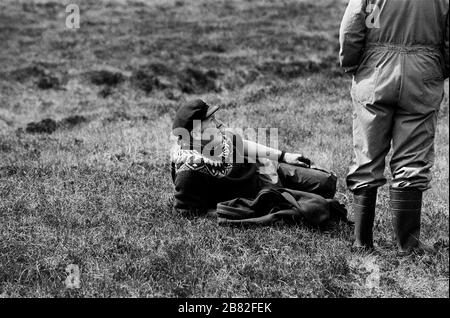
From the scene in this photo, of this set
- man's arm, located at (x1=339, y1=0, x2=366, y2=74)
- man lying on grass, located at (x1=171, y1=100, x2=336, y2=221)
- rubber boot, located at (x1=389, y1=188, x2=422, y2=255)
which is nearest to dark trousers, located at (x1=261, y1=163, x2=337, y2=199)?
man lying on grass, located at (x1=171, y1=100, x2=336, y2=221)

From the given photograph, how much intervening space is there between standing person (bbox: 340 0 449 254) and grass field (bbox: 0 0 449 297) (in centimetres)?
62

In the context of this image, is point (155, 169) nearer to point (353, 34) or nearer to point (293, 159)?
point (293, 159)

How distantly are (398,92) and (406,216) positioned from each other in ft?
3.88

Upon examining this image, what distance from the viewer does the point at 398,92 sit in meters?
5.00

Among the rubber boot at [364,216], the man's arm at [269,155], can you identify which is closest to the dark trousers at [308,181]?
the man's arm at [269,155]

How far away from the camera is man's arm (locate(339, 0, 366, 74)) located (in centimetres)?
514

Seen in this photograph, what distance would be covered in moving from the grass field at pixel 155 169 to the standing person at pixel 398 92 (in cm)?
62

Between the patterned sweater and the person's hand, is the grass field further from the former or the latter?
the person's hand

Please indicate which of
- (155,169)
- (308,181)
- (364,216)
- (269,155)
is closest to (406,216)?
(364,216)

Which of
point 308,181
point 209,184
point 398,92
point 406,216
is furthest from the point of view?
point 308,181

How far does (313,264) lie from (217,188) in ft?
6.15

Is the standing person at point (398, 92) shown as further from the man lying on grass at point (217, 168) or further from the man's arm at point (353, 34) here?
the man lying on grass at point (217, 168)

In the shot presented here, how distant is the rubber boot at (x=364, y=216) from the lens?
5.34m
